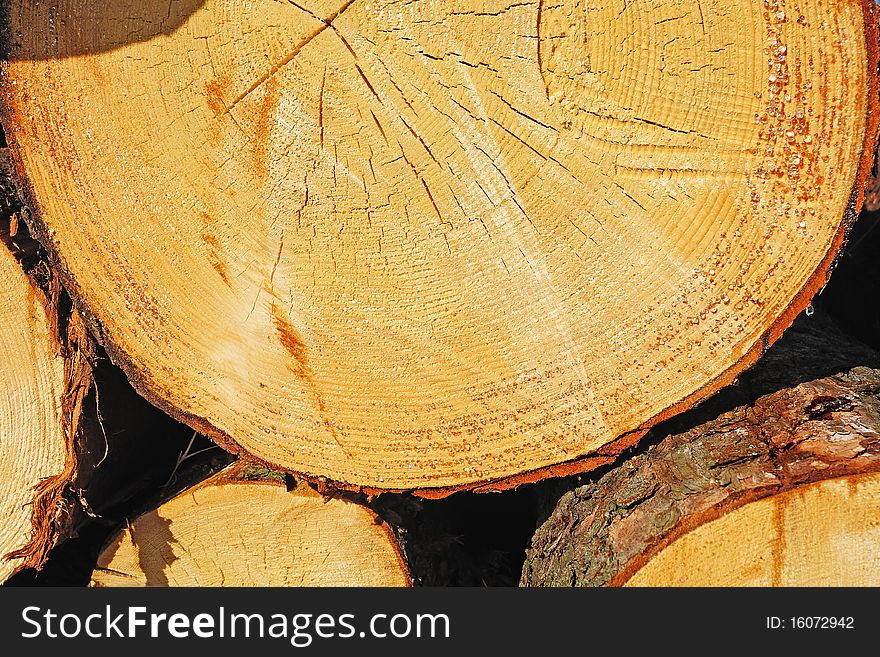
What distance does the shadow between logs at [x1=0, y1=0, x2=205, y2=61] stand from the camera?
1.40 metres

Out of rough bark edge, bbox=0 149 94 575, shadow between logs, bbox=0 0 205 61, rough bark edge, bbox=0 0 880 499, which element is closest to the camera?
rough bark edge, bbox=0 0 880 499

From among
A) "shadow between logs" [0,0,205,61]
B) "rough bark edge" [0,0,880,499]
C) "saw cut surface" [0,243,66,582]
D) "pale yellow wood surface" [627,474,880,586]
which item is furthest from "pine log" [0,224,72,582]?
"pale yellow wood surface" [627,474,880,586]

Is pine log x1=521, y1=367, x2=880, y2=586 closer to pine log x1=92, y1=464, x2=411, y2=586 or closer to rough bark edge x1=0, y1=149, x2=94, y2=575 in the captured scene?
pine log x1=92, y1=464, x2=411, y2=586

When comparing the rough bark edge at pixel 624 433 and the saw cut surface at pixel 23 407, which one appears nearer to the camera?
the rough bark edge at pixel 624 433

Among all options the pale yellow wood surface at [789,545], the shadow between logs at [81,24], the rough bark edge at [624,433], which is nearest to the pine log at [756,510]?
the pale yellow wood surface at [789,545]

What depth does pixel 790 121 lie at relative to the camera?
1.26 m

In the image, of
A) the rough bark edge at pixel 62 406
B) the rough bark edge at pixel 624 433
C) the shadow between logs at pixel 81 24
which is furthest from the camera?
the rough bark edge at pixel 62 406

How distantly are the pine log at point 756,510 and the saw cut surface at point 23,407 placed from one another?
1.21m

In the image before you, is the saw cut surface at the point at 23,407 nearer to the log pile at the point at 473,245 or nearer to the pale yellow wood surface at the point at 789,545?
the log pile at the point at 473,245

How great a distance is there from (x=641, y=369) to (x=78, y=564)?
1670 millimetres

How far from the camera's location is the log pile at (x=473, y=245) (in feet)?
4.19

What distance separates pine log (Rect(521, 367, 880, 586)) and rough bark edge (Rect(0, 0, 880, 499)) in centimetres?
18

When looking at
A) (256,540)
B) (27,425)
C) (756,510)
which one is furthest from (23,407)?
(756,510)
